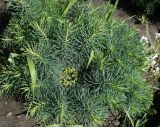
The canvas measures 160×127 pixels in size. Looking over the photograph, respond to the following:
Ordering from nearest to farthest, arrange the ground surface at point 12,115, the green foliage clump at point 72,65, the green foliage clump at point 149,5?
1. the green foliage clump at point 72,65
2. the ground surface at point 12,115
3. the green foliage clump at point 149,5

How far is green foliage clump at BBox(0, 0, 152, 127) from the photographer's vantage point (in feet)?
9.77

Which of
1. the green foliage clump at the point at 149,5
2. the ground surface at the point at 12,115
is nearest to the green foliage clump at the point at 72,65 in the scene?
the ground surface at the point at 12,115

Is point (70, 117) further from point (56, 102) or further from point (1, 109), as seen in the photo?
point (1, 109)

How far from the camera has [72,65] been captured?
3117mm

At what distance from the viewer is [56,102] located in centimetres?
302

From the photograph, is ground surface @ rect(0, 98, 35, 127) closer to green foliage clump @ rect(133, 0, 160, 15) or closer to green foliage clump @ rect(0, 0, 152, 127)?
green foliage clump @ rect(0, 0, 152, 127)

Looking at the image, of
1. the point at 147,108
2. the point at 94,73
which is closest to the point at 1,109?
the point at 94,73

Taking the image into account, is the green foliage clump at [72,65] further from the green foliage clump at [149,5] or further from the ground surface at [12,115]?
the green foliage clump at [149,5]

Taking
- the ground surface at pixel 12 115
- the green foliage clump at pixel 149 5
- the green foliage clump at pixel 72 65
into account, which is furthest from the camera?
the green foliage clump at pixel 149 5

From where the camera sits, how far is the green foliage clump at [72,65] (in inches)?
117

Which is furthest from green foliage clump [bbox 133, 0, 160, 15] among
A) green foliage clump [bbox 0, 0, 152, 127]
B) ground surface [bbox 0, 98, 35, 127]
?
ground surface [bbox 0, 98, 35, 127]

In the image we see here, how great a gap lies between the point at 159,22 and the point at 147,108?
1244 millimetres

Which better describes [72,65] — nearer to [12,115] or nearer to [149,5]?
[12,115]

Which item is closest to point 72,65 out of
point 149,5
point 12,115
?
point 12,115
